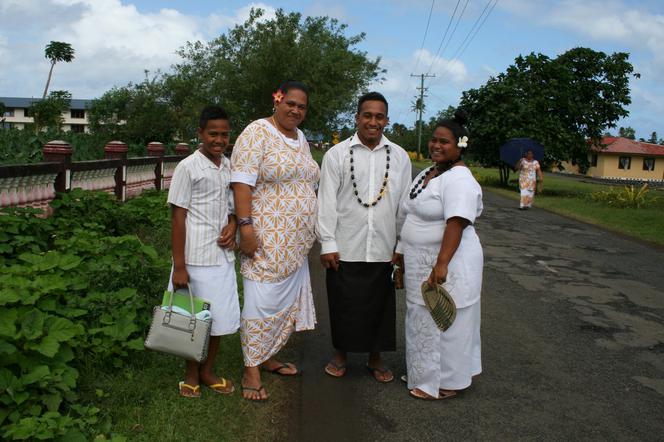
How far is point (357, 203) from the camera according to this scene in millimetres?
4312

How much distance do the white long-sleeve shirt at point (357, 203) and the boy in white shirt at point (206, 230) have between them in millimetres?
717

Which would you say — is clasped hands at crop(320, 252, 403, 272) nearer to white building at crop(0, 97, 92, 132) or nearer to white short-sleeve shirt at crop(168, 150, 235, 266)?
white short-sleeve shirt at crop(168, 150, 235, 266)

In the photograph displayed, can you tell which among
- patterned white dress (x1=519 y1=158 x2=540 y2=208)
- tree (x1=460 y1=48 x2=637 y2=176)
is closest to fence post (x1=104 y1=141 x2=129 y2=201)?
patterned white dress (x1=519 y1=158 x2=540 y2=208)

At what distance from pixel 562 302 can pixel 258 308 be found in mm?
4155

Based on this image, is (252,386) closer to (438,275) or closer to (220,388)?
(220,388)

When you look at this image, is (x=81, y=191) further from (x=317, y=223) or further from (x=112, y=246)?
(x=317, y=223)

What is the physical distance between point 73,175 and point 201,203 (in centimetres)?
521

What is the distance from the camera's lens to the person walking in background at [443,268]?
400 centimetres

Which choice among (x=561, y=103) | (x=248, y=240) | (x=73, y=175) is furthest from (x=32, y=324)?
(x=561, y=103)

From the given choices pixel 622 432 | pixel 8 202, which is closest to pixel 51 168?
pixel 8 202

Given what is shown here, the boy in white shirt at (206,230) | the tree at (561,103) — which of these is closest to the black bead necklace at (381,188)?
the boy in white shirt at (206,230)

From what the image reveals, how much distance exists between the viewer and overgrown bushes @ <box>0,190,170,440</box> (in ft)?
10.1

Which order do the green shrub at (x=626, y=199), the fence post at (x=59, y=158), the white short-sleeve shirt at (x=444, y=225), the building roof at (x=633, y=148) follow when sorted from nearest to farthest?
the white short-sleeve shirt at (x=444, y=225) → the fence post at (x=59, y=158) → the green shrub at (x=626, y=199) → the building roof at (x=633, y=148)

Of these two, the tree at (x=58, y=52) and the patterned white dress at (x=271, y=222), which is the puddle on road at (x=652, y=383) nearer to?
the patterned white dress at (x=271, y=222)
